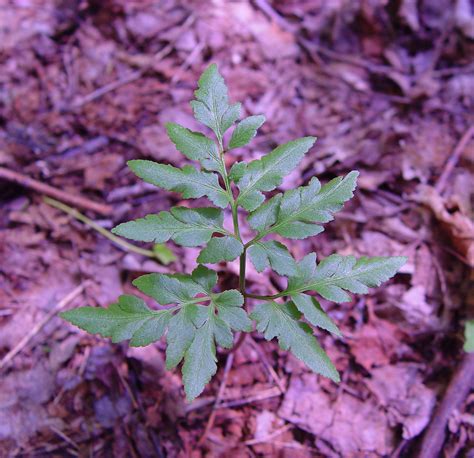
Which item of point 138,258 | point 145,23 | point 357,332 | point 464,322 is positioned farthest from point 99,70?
point 464,322

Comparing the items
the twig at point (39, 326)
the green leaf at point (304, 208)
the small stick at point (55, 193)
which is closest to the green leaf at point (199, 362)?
the green leaf at point (304, 208)

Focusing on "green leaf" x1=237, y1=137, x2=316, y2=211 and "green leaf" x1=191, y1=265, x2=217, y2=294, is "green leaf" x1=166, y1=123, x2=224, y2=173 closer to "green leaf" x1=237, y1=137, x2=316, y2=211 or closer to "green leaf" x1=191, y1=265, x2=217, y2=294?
"green leaf" x1=237, y1=137, x2=316, y2=211

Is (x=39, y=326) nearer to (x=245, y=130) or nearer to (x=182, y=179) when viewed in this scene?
(x=182, y=179)

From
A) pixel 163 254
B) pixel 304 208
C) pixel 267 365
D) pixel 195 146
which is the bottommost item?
pixel 267 365

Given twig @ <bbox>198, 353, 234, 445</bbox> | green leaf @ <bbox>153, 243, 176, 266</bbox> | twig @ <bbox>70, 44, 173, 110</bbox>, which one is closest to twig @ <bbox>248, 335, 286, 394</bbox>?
twig @ <bbox>198, 353, 234, 445</bbox>

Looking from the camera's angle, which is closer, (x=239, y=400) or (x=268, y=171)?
(x=268, y=171)

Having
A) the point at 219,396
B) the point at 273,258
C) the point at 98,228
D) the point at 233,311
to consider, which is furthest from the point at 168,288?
the point at 98,228

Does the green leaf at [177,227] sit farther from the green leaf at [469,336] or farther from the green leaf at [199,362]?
the green leaf at [469,336]
